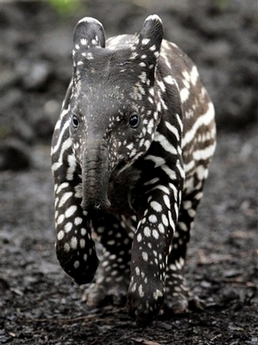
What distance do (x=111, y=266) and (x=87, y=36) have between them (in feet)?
7.47

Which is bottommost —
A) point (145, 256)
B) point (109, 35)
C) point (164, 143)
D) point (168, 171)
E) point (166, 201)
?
point (145, 256)

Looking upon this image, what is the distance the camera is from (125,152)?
197 inches

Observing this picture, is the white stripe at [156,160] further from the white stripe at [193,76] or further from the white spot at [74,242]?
the white stripe at [193,76]

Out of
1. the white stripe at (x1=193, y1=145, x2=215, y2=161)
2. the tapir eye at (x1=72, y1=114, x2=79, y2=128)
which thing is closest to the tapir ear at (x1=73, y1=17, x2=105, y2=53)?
the tapir eye at (x1=72, y1=114, x2=79, y2=128)

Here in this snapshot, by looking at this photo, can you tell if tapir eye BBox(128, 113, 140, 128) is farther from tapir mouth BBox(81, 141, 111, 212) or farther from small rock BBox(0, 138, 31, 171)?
small rock BBox(0, 138, 31, 171)

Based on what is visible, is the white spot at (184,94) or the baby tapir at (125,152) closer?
the baby tapir at (125,152)

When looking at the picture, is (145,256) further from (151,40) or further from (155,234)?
(151,40)

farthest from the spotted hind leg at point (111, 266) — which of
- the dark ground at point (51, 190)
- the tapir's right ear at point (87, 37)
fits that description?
the tapir's right ear at point (87, 37)

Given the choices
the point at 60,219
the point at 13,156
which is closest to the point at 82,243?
the point at 60,219

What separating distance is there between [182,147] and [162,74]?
57cm

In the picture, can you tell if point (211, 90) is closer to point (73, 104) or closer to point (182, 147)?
point (182, 147)

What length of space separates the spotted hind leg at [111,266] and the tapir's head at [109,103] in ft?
5.05

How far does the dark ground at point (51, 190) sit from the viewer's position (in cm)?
602

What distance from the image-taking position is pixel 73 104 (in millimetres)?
5121
